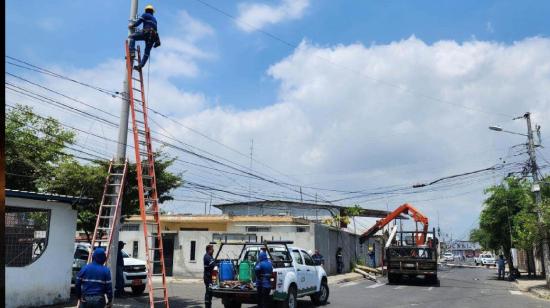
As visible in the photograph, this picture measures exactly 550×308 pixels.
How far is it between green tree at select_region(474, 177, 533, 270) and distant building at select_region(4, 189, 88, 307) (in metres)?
25.9

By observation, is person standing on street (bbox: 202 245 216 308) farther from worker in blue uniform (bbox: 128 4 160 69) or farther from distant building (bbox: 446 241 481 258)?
distant building (bbox: 446 241 481 258)

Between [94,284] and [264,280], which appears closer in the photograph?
[94,284]

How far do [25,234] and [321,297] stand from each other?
9186 millimetres

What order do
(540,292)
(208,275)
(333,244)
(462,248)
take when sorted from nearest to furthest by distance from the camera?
(208,275), (540,292), (333,244), (462,248)

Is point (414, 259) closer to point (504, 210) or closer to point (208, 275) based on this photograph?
point (504, 210)

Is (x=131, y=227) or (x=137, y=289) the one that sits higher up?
(x=131, y=227)

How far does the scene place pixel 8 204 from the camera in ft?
42.5

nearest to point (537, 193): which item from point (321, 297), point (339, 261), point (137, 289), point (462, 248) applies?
point (321, 297)

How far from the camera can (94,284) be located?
8.16 meters

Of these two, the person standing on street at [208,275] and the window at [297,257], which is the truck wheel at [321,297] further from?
the person standing on street at [208,275]

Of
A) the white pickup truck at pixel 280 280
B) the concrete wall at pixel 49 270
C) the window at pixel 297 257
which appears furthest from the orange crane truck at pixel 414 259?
the concrete wall at pixel 49 270

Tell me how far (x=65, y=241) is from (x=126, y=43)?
600cm

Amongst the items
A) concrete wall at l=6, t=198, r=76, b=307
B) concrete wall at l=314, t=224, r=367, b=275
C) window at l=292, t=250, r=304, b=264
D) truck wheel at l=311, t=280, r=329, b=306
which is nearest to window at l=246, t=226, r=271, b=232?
concrete wall at l=314, t=224, r=367, b=275

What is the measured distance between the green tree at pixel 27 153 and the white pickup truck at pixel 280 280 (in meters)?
10.5
